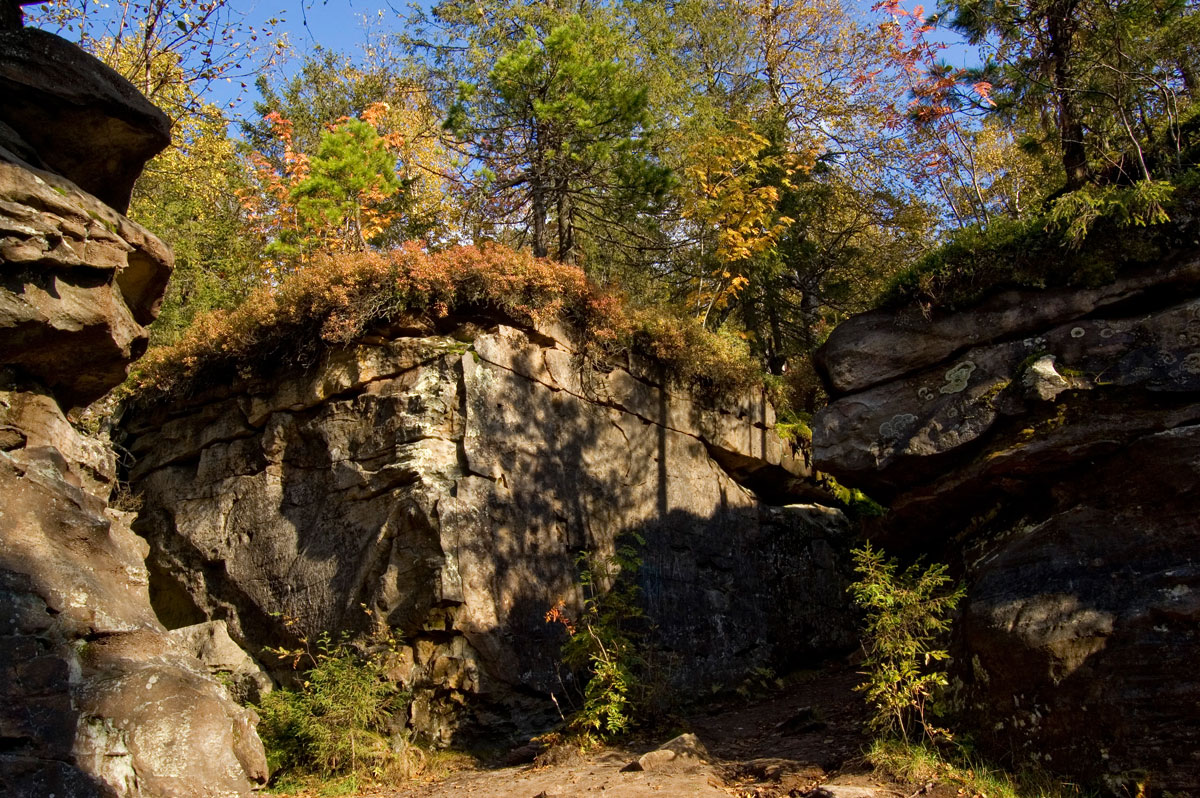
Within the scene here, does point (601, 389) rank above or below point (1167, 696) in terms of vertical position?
above

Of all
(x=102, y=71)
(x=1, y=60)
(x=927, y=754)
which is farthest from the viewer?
(x=102, y=71)

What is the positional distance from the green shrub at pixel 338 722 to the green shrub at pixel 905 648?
4820mm

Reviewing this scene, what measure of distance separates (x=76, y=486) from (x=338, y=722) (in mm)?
3464

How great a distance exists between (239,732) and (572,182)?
10.2 metres

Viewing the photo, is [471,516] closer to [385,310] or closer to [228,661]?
[385,310]

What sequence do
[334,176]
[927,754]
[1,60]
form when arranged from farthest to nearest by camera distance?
[334,176], [1,60], [927,754]

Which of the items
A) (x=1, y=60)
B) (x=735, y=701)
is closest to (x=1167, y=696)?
(x=735, y=701)

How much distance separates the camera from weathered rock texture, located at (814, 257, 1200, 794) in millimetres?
6188

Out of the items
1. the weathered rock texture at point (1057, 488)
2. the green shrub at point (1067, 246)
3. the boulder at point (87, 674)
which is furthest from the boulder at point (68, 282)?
the green shrub at point (1067, 246)

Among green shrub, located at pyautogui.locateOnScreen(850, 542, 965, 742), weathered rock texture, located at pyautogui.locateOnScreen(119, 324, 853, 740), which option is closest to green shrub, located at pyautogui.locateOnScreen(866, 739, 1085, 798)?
green shrub, located at pyautogui.locateOnScreen(850, 542, 965, 742)

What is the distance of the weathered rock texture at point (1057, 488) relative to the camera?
20.3ft

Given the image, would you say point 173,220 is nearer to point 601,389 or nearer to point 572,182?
point 572,182

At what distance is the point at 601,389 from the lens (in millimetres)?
12219

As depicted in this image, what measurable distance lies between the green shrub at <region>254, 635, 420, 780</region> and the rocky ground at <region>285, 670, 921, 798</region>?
0.53 m
